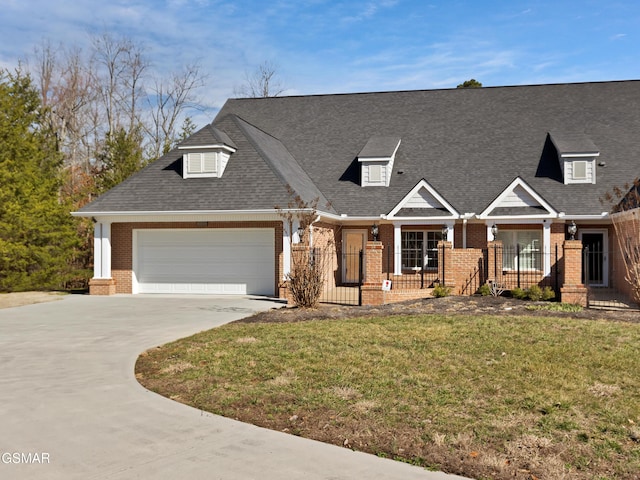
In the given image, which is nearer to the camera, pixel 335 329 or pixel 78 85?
pixel 335 329

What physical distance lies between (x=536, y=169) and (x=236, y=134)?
1241 centimetres

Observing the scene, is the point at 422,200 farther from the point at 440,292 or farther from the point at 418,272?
the point at 440,292

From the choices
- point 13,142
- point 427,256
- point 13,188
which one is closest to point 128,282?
point 13,188

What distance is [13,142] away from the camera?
76.9ft

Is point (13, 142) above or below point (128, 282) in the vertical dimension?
above

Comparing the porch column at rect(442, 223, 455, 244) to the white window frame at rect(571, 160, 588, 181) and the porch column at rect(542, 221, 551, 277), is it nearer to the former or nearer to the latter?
the porch column at rect(542, 221, 551, 277)

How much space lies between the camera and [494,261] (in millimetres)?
19625

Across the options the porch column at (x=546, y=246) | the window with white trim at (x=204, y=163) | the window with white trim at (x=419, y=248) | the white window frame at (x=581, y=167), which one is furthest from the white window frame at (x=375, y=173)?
the white window frame at (x=581, y=167)

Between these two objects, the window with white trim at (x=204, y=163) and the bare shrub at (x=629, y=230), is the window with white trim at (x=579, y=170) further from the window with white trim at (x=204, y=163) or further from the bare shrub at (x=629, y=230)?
the window with white trim at (x=204, y=163)

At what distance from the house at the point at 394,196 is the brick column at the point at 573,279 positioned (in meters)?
0.11

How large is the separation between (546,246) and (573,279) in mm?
4674

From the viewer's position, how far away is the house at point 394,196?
68.4ft

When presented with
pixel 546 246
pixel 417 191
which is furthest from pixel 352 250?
pixel 546 246

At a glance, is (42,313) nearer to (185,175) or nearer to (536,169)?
(185,175)
